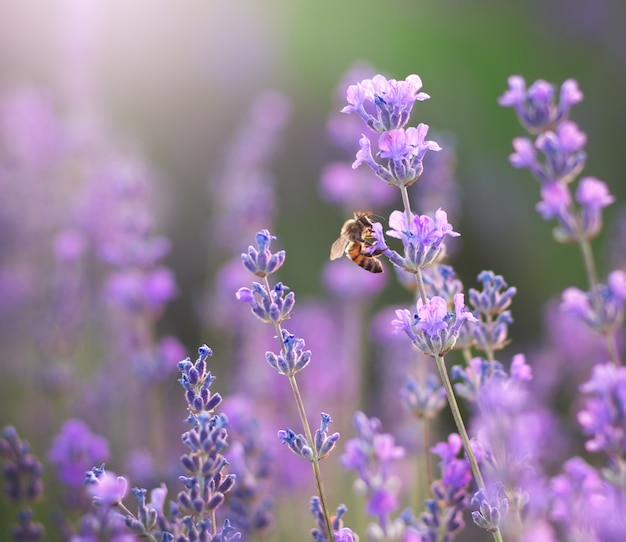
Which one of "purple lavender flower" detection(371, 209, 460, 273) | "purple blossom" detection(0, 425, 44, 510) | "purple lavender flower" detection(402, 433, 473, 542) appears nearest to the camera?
"purple lavender flower" detection(371, 209, 460, 273)

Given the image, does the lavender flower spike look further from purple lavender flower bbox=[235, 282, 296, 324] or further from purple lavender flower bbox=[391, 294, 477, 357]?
purple lavender flower bbox=[391, 294, 477, 357]

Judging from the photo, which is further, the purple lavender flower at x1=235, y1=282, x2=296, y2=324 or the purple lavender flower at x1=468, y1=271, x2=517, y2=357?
the purple lavender flower at x1=468, y1=271, x2=517, y2=357

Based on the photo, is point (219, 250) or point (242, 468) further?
point (219, 250)

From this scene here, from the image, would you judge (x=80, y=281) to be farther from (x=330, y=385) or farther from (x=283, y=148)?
(x=283, y=148)

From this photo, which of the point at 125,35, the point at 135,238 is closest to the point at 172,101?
the point at 125,35

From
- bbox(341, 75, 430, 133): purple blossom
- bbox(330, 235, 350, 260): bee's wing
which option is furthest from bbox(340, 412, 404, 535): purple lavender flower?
bbox(341, 75, 430, 133): purple blossom

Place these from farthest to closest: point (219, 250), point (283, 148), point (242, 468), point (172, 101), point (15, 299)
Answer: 1. point (172, 101)
2. point (283, 148)
3. point (219, 250)
4. point (15, 299)
5. point (242, 468)
